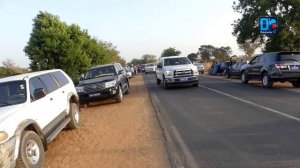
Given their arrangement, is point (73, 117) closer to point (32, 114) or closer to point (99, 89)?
point (32, 114)

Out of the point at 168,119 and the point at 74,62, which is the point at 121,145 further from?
the point at 74,62

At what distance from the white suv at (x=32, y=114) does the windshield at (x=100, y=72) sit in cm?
666

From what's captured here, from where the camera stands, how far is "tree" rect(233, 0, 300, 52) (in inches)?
1490

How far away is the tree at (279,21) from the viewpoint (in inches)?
1490

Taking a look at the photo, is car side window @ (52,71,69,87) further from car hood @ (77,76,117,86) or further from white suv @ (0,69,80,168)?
car hood @ (77,76,117,86)

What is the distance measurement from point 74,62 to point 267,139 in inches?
1175

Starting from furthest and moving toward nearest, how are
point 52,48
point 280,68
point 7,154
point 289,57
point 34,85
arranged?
point 52,48
point 289,57
point 280,68
point 34,85
point 7,154

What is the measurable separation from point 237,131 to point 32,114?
4.49m

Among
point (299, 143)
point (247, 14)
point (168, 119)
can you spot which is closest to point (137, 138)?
point (168, 119)

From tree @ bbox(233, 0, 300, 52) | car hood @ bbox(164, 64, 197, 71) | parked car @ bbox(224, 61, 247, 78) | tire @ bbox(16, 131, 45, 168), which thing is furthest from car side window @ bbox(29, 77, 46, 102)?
tree @ bbox(233, 0, 300, 52)

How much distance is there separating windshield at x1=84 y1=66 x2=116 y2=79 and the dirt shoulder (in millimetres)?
5136

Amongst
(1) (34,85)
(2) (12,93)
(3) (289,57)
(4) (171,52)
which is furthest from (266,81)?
(4) (171,52)

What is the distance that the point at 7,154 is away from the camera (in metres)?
6.53

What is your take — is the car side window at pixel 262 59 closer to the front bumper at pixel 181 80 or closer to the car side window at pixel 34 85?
the front bumper at pixel 181 80
